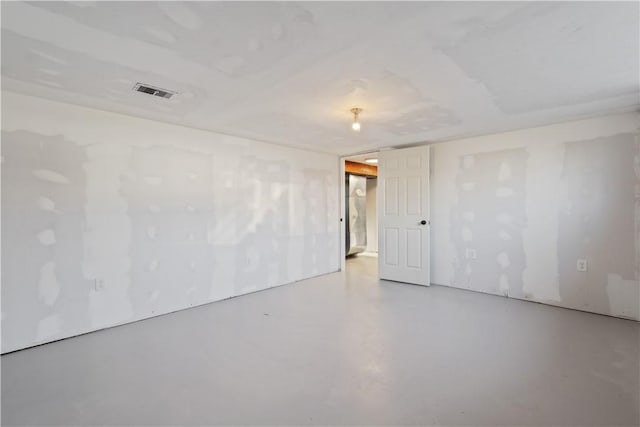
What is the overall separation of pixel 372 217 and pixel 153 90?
6.26 meters

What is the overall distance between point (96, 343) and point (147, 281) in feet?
2.41

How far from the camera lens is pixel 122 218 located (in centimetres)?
308

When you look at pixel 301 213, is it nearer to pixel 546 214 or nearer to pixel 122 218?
pixel 122 218

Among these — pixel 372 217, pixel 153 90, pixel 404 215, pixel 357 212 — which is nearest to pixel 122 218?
pixel 153 90

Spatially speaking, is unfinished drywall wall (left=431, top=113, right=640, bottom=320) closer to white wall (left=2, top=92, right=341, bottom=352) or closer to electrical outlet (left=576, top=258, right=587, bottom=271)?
electrical outlet (left=576, top=258, right=587, bottom=271)

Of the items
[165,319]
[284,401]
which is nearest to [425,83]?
[284,401]

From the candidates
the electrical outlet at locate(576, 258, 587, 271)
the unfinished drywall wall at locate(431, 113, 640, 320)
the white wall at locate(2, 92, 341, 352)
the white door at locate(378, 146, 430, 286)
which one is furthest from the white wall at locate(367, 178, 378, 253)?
the electrical outlet at locate(576, 258, 587, 271)

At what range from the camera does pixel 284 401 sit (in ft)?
6.07

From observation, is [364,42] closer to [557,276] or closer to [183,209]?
[183,209]

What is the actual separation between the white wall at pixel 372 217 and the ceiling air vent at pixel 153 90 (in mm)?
5948

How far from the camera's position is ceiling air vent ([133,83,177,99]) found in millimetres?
2393

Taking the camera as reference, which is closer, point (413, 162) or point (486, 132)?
point (486, 132)

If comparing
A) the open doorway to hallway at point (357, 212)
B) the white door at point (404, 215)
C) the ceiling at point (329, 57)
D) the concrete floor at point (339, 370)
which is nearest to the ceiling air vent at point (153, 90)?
the ceiling at point (329, 57)

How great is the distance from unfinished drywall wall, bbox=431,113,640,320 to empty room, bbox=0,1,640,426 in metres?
0.02
